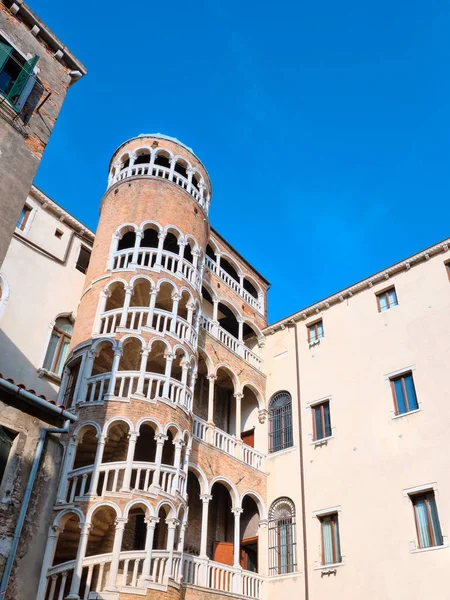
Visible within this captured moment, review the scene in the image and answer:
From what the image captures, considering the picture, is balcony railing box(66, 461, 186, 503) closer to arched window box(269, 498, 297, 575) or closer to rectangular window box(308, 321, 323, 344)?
arched window box(269, 498, 297, 575)

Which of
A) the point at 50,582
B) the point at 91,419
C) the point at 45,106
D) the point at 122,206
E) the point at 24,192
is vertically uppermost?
the point at 122,206

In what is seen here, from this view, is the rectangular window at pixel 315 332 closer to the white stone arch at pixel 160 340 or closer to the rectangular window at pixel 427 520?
the white stone arch at pixel 160 340

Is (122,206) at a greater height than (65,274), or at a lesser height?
greater

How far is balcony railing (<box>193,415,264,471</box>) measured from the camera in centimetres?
1900

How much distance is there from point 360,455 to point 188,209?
10.4 metres

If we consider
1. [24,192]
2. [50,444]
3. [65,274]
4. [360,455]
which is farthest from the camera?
[65,274]

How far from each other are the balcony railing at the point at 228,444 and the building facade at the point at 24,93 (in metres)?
9.14

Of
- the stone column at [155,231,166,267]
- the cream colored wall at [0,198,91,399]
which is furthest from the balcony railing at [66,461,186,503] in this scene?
the stone column at [155,231,166,267]

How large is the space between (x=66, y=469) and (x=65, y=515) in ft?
4.17

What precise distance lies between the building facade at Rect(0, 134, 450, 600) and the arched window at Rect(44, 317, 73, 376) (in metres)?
0.07

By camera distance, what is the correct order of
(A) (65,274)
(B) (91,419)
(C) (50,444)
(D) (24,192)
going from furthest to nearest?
1. (A) (65,274)
2. (B) (91,419)
3. (C) (50,444)
4. (D) (24,192)

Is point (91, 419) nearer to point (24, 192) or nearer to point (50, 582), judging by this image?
point (50, 582)

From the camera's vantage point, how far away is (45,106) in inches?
537

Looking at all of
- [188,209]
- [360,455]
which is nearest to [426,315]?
[360,455]
